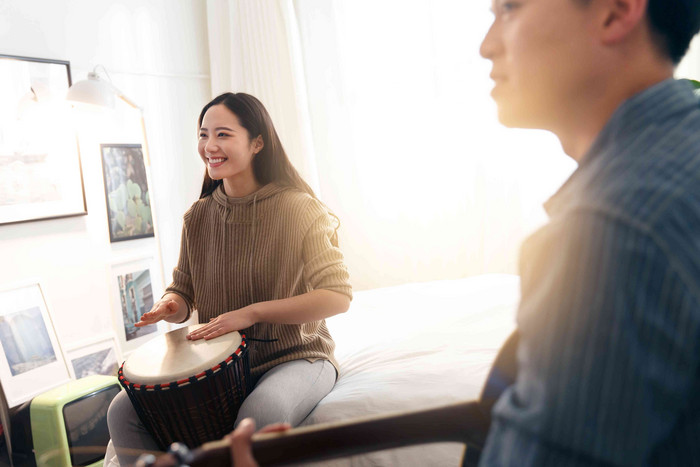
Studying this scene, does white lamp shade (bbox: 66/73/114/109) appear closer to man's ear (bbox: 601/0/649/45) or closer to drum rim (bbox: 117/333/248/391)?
drum rim (bbox: 117/333/248/391)

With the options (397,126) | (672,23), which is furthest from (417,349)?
(397,126)

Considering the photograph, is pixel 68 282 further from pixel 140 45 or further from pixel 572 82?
pixel 572 82

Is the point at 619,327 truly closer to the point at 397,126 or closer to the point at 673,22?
the point at 673,22

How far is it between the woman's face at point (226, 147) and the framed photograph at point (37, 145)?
3.28 feet

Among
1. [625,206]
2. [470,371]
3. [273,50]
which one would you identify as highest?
[273,50]

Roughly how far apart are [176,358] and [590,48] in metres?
1.23

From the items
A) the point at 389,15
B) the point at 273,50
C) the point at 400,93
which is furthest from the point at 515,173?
the point at 273,50

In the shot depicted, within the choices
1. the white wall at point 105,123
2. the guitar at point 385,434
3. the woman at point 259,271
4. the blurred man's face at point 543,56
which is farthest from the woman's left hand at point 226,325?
the white wall at point 105,123

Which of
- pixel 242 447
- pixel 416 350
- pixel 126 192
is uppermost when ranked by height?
pixel 126 192

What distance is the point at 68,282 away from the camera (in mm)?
2645

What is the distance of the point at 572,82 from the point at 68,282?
261cm

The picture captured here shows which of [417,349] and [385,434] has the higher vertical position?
[385,434]

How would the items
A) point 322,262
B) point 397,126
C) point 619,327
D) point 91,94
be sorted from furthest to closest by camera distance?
point 397,126 → point 91,94 → point 322,262 → point 619,327

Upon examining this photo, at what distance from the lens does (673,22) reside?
0.65 m
